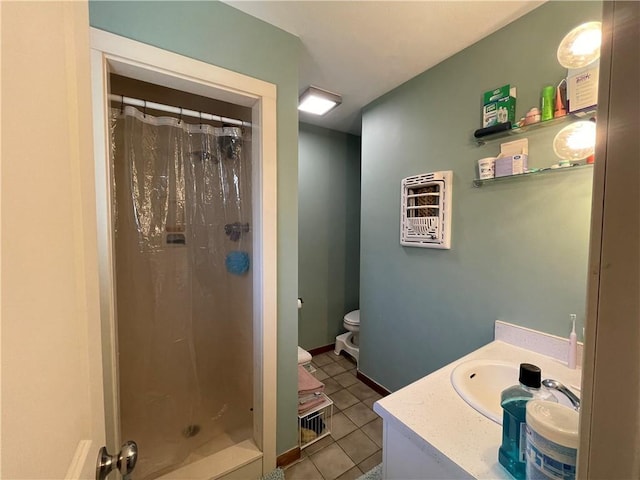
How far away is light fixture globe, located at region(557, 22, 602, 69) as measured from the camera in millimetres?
925

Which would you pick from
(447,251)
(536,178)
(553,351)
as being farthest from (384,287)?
(536,178)

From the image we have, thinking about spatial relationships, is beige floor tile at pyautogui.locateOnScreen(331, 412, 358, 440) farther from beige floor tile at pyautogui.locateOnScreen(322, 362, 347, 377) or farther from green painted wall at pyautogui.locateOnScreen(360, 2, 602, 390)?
beige floor tile at pyautogui.locateOnScreen(322, 362, 347, 377)

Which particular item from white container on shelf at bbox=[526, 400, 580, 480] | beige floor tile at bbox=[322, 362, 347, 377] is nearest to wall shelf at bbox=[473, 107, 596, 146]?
white container on shelf at bbox=[526, 400, 580, 480]

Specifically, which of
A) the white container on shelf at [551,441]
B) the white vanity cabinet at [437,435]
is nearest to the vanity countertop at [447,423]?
the white vanity cabinet at [437,435]

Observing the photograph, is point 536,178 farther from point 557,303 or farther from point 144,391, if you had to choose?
point 144,391

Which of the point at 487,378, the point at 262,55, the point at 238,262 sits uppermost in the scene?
the point at 262,55

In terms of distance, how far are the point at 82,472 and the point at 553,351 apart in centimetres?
163

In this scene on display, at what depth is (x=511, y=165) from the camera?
1.22 m

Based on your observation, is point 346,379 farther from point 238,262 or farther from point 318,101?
point 318,101

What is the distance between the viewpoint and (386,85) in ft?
6.07

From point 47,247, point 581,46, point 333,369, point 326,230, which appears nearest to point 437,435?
point 47,247

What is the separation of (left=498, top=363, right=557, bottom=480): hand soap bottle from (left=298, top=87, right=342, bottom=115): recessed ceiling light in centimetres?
195

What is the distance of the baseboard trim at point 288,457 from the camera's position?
1.43 m

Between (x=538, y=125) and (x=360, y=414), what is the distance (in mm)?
2079
